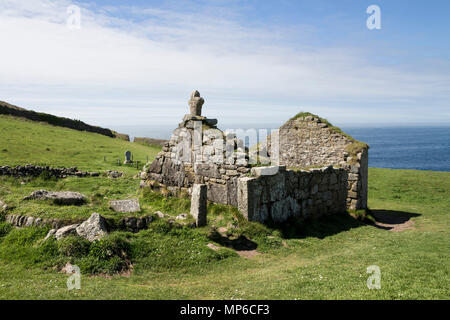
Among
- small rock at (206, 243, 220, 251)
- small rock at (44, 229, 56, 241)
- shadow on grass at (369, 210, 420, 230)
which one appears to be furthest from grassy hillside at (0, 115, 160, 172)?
shadow on grass at (369, 210, 420, 230)

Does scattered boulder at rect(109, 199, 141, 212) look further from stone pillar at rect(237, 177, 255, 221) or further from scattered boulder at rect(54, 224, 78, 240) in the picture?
stone pillar at rect(237, 177, 255, 221)

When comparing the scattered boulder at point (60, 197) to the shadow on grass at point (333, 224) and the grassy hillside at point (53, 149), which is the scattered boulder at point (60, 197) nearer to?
the shadow on grass at point (333, 224)

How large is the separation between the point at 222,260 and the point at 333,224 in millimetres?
7272

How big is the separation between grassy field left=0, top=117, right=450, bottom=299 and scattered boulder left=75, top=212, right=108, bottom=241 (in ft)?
1.18

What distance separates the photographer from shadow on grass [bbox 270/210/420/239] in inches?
526

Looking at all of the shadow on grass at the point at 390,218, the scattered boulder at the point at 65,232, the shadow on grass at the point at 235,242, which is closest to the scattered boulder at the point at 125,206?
the scattered boulder at the point at 65,232

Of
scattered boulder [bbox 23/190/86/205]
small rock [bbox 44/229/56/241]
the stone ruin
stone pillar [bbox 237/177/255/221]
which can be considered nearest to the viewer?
small rock [bbox 44/229/56/241]

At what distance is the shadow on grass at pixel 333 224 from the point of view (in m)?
13.4

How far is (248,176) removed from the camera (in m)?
12.9

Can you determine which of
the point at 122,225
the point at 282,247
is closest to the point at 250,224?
the point at 282,247

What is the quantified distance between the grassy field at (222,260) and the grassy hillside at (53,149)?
38.9 feet

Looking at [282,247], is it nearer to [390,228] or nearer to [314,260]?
[314,260]

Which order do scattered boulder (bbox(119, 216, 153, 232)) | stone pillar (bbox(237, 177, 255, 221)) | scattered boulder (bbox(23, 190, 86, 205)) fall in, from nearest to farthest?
1. scattered boulder (bbox(119, 216, 153, 232))
2. stone pillar (bbox(237, 177, 255, 221))
3. scattered boulder (bbox(23, 190, 86, 205))
